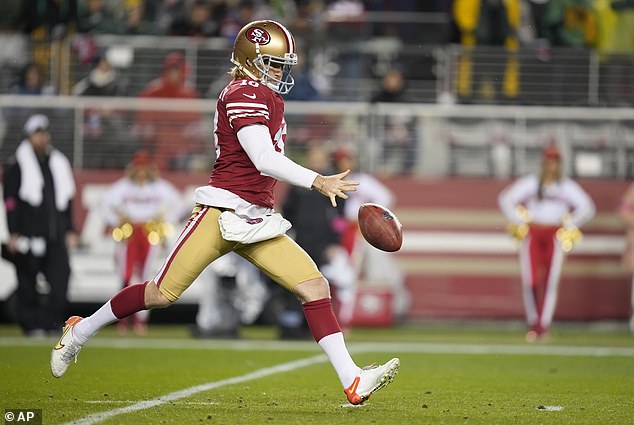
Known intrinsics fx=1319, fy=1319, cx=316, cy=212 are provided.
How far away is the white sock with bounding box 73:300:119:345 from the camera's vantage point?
691 cm

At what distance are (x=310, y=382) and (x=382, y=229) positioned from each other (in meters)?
1.90

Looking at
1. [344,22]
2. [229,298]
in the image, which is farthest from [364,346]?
[344,22]

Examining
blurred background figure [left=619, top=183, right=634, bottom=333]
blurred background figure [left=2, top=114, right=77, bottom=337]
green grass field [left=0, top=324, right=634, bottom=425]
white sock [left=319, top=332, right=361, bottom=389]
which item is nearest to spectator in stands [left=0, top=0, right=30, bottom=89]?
blurred background figure [left=2, top=114, right=77, bottom=337]

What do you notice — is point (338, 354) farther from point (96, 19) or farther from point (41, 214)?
point (96, 19)

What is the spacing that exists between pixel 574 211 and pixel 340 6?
5249 mm

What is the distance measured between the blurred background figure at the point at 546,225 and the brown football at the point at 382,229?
22.8ft

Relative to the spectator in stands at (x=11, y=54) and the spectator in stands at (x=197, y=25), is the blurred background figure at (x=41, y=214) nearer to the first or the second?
the spectator in stands at (x=11, y=54)

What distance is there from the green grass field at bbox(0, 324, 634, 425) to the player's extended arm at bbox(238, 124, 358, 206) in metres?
1.10

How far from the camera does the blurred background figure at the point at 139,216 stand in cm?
1393

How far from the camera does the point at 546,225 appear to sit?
1357cm

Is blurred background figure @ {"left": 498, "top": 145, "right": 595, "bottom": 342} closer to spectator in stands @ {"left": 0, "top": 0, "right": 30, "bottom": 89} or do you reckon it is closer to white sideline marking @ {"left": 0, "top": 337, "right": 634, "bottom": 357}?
white sideline marking @ {"left": 0, "top": 337, "right": 634, "bottom": 357}

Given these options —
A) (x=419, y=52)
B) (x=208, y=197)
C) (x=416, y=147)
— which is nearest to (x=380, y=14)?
(x=419, y=52)

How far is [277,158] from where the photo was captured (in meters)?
6.42

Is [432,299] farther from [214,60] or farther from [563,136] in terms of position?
[214,60]
